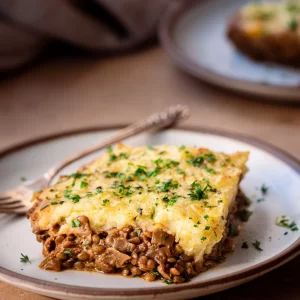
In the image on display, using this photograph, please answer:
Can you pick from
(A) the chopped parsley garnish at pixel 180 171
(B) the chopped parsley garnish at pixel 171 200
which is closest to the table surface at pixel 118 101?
(A) the chopped parsley garnish at pixel 180 171

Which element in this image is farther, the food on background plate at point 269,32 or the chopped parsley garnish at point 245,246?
the food on background plate at point 269,32

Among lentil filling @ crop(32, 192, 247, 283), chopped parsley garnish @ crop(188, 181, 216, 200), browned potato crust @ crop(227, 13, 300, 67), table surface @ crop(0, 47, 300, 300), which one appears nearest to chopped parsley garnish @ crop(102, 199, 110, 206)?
lentil filling @ crop(32, 192, 247, 283)

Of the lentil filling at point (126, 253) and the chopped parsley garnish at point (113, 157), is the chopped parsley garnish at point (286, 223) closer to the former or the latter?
the lentil filling at point (126, 253)

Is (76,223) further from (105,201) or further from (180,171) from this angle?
(180,171)

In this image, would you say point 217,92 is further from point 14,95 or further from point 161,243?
point 161,243

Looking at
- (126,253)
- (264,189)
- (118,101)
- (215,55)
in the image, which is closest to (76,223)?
(126,253)

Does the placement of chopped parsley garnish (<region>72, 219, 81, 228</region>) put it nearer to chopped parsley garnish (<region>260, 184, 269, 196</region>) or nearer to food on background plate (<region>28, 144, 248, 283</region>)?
food on background plate (<region>28, 144, 248, 283</region>)

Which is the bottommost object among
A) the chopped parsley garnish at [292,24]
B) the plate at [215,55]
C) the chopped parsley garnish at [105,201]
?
the chopped parsley garnish at [105,201]
